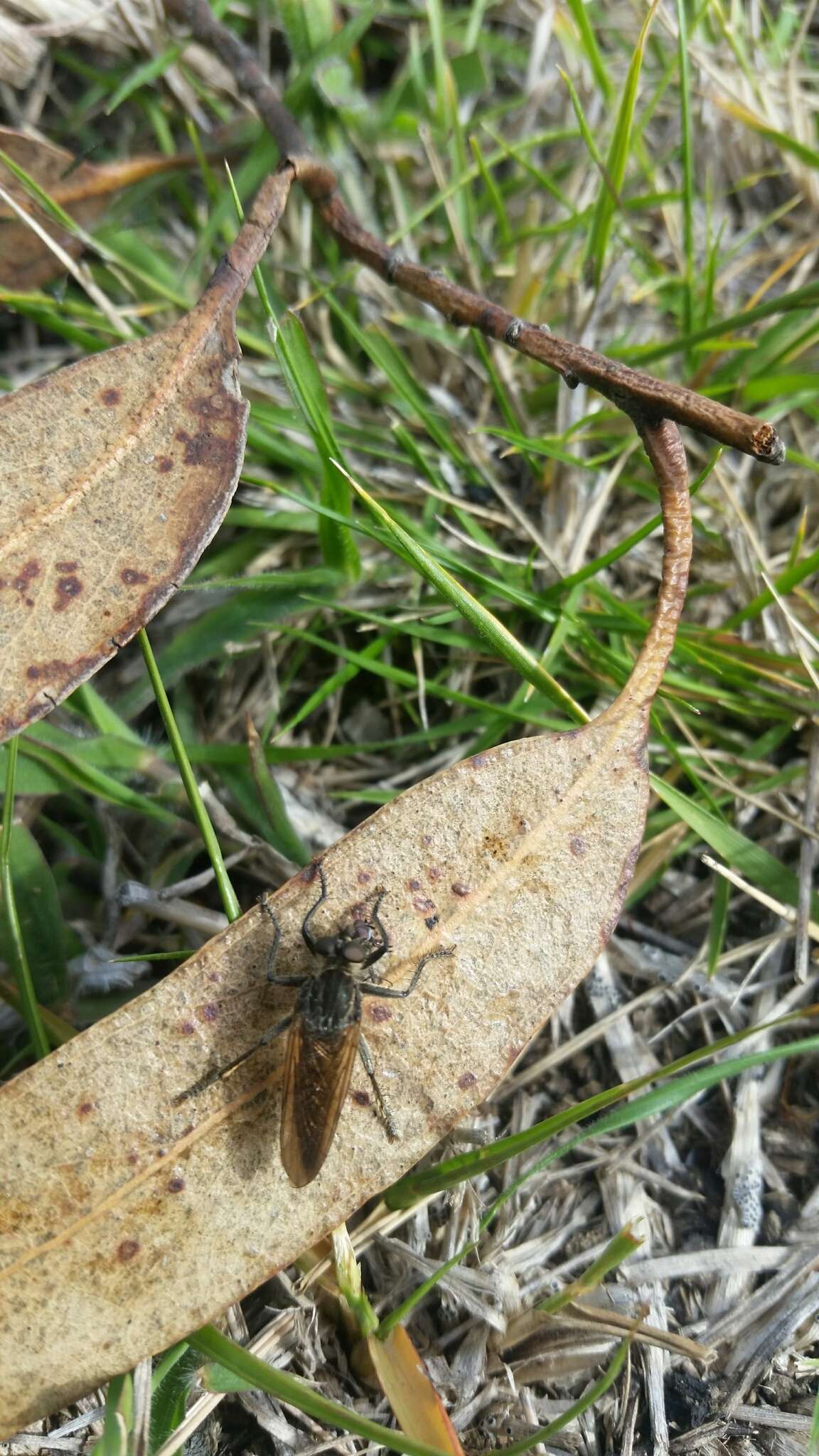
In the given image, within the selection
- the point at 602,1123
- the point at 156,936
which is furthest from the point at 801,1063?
the point at 156,936

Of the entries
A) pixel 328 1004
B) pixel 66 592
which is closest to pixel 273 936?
pixel 328 1004

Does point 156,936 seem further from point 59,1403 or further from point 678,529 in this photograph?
point 678,529

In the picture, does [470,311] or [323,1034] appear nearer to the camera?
[323,1034]

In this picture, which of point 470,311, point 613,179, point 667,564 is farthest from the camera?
point 613,179

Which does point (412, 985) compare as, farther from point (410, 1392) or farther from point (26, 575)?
point (26, 575)

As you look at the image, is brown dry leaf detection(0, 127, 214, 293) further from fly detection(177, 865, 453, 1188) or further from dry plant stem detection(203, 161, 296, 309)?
fly detection(177, 865, 453, 1188)

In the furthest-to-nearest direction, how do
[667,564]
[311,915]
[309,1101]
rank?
1. [667,564]
2. [311,915]
3. [309,1101]
